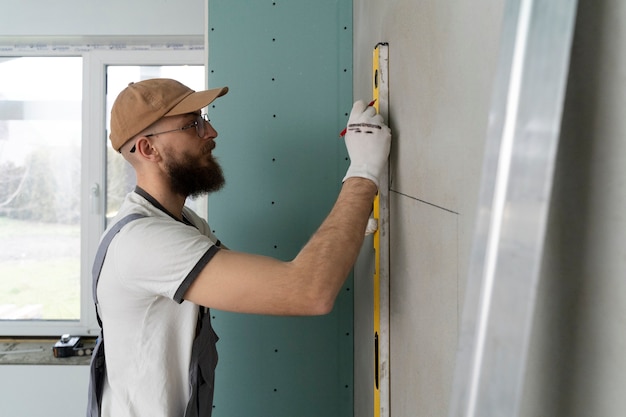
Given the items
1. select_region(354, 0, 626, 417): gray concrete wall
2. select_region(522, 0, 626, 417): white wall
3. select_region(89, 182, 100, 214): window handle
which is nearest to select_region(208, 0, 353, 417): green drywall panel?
select_region(354, 0, 626, 417): gray concrete wall

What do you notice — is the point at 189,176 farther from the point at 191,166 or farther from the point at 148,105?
the point at 148,105

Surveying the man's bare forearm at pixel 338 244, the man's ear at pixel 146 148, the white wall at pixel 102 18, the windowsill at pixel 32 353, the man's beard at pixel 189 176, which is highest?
the white wall at pixel 102 18

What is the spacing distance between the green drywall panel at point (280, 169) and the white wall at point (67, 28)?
3.89 feet

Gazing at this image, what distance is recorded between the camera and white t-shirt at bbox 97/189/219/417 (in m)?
1.07

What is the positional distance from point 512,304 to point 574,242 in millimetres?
68

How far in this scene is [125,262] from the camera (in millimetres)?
1087

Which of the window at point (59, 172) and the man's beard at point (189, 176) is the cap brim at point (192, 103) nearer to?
the man's beard at point (189, 176)

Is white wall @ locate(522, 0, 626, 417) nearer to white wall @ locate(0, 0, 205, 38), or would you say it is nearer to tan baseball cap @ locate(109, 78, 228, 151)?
tan baseball cap @ locate(109, 78, 228, 151)

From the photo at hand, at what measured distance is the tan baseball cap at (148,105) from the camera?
50.5 inches

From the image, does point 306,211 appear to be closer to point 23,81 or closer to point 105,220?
point 105,220

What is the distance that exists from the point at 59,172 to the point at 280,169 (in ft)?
5.90

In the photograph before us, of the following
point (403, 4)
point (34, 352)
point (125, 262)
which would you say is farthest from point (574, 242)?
point (34, 352)

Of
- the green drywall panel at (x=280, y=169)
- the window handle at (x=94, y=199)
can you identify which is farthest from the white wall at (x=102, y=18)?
the green drywall panel at (x=280, y=169)

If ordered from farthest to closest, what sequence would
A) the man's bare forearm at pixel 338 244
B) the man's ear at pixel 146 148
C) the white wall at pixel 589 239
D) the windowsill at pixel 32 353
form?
1. the windowsill at pixel 32 353
2. the man's ear at pixel 146 148
3. the man's bare forearm at pixel 338 244
4. the white wall at pixel 589 239
